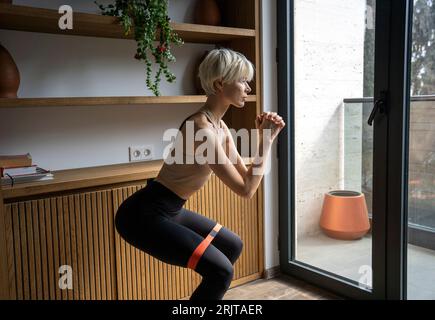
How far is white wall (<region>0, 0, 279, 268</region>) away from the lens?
2.30 meters

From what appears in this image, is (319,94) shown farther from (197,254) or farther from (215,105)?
(197,254)

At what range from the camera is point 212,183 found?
258 cm

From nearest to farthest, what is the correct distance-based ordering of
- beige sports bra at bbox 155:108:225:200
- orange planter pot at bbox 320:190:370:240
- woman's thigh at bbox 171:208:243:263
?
beige sports bra at bbox 155:108:225:200, woman's thigh at bbox 171:208:243:263, orange planter pot at bbox 320:190:370:240

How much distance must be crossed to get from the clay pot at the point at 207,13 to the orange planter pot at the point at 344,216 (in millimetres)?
1374

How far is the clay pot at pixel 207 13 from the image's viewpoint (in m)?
2.72

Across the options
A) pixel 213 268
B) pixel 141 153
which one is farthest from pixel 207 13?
pixel 213 268

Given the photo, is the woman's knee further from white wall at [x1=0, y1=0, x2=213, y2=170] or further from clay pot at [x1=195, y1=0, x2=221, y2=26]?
clay pot at [x1=195, y1=0, x2=221, y2=26]

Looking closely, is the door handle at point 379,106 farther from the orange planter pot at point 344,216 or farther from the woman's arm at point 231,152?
the woman's arm at point 231,152

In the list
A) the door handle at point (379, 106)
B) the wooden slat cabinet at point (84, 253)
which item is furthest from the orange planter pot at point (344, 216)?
the wooden slat cabinet at point (84, 253)

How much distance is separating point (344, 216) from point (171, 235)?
57.8 inches

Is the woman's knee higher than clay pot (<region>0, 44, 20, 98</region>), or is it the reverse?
clay pot (<region>0, 44, 20, 98</region>)

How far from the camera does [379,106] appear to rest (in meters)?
2.20

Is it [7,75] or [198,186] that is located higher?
[7,75]

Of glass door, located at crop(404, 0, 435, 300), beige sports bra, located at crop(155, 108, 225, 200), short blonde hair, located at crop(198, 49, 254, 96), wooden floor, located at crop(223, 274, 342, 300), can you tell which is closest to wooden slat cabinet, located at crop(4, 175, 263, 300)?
wooden floor, located at crop(223, 274, 342, 300)
